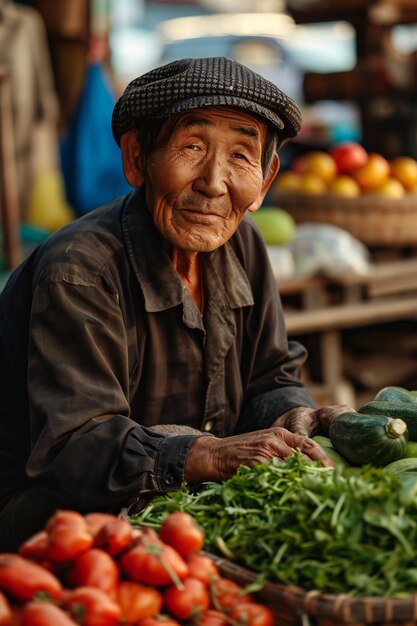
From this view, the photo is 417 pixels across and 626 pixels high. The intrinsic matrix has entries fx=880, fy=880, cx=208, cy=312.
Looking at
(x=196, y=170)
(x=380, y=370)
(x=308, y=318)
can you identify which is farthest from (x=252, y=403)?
(x=380, y=370)

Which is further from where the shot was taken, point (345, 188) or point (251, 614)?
point (345, 188)

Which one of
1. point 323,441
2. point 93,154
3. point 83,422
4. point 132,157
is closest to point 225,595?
point 83,422

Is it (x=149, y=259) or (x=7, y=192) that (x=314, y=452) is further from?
(x=7, y=192)

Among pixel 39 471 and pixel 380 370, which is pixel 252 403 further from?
pixel 380 370

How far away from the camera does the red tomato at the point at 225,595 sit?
1.79 m

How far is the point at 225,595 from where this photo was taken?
5.94 ft

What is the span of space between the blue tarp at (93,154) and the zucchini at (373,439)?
13.4ft

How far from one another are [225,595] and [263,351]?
144 centimetres

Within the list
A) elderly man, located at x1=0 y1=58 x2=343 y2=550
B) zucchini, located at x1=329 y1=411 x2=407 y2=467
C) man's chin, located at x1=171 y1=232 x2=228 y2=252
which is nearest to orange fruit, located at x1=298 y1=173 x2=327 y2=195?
elderly man, located at x1=0 y1=58 x2=343 y2=550

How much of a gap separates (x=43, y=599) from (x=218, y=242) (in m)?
1.38

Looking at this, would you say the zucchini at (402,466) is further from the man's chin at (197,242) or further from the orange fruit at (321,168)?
the orange fruit at (321,168)

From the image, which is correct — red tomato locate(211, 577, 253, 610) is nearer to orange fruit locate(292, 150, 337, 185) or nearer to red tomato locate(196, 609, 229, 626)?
red tomato locate(196, 609, 229, 626)

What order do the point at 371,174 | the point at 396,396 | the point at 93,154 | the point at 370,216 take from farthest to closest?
the point at 93,154
the point at 371,174
the point at 370,216
the point at 396,396

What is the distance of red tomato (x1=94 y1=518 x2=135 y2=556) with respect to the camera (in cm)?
175
